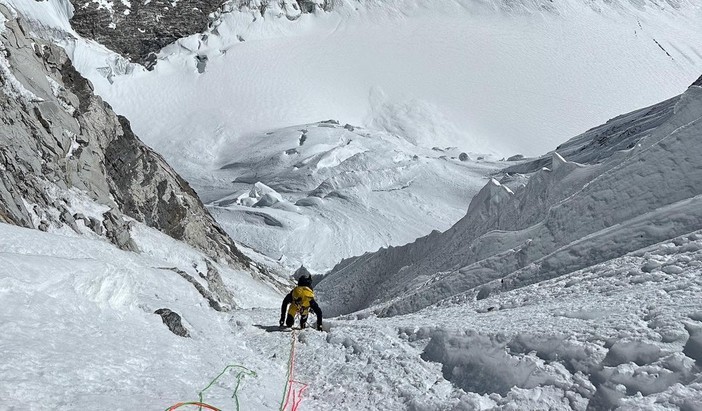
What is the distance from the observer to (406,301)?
1548 cm

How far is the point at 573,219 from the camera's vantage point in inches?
551

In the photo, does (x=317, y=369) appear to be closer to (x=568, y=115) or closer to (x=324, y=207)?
(x=324, y=207)

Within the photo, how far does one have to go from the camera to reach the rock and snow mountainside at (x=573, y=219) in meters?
11.2

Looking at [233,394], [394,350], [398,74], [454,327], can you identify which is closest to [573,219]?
[454,327]

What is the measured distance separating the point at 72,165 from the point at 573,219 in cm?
1878

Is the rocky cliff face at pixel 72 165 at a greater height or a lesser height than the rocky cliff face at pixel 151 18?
lesser

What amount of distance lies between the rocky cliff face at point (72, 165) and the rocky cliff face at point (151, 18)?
8387 centimetres

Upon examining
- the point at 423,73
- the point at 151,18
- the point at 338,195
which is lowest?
the point at 338,195

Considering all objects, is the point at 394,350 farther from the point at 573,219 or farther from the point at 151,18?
the point at 151,18

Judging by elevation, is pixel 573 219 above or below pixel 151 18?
below

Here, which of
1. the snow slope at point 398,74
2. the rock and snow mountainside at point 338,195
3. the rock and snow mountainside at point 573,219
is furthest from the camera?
the snow slope at point 398,74

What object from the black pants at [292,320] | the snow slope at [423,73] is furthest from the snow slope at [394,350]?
the snow slope at [423,73]

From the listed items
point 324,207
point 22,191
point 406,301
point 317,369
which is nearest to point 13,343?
point 317,369

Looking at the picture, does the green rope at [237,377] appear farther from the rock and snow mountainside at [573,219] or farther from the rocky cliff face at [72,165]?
the rocky cliff face at [72,165]
